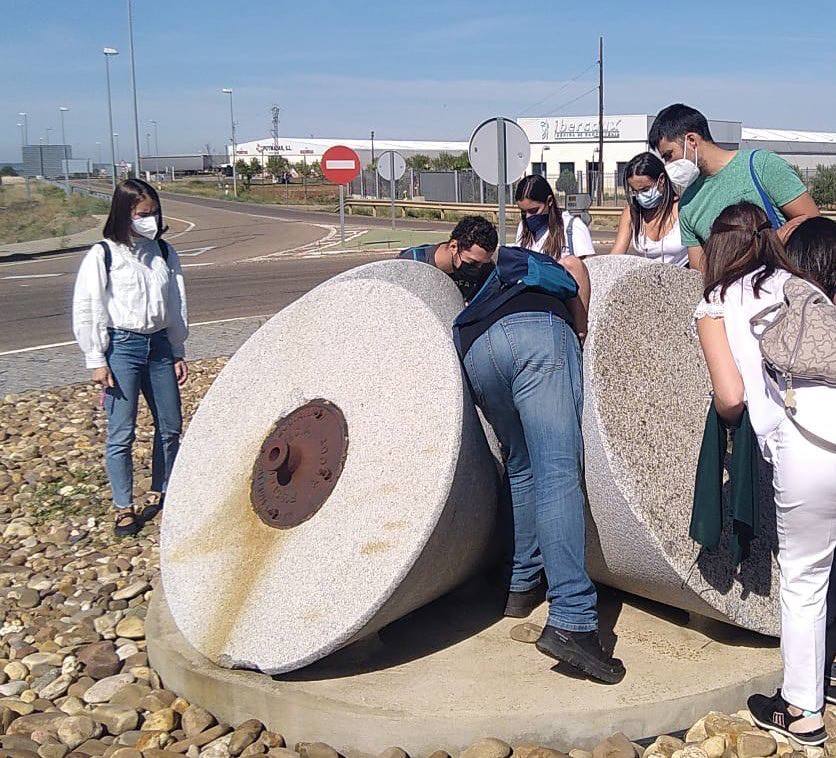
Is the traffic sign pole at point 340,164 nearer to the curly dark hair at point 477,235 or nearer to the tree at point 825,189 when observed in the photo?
the curly dark hair at point 477,235

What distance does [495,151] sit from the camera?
33.3 feet

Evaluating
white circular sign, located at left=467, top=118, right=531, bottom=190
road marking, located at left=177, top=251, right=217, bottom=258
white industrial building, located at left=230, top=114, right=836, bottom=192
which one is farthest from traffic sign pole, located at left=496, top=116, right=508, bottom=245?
white industrial building, located at left=230, top=114, right=836, bottom=192

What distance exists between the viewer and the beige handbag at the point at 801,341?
300 cm

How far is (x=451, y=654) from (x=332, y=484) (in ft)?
2.55

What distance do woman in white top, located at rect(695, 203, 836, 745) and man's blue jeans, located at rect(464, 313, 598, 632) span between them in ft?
1.72

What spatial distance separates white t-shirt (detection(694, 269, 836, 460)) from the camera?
3.16m

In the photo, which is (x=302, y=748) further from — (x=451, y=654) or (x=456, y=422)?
(x=456, y=422)

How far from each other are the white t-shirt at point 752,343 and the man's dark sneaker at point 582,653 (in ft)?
2.93

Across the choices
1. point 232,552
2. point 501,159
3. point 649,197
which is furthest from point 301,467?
point 501,159

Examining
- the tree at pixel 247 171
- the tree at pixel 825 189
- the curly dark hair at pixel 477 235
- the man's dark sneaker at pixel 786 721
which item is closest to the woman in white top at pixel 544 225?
the curly dark hair at pixel 477 235

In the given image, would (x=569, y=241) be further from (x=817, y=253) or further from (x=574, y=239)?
(x=817, y=253)

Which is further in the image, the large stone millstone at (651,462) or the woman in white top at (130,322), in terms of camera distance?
the woman in white top at (130,322)

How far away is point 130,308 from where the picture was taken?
17.5 ft

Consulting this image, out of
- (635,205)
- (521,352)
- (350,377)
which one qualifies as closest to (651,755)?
(521,352)
